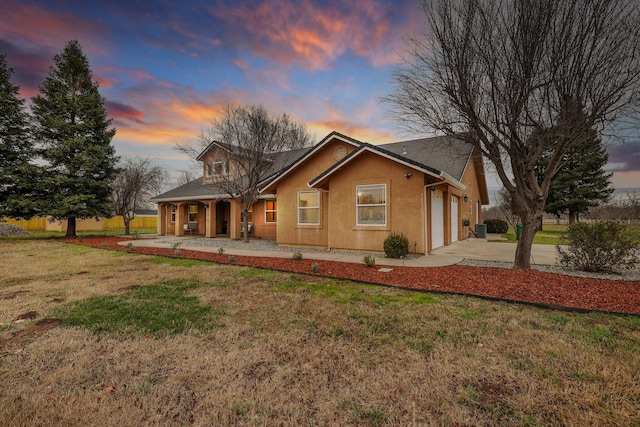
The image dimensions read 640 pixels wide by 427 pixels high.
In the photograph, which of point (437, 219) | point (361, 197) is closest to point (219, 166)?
point (361, 197)

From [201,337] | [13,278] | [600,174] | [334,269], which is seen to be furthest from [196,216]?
[600,174]

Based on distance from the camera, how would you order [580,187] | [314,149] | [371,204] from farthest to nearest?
[580,187]
[314,149]
[371,204]

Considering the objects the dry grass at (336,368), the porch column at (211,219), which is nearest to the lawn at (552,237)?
the dry grass at (336,368)

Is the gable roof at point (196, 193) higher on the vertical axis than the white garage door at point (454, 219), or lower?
higher

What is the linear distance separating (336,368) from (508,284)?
17.0ft

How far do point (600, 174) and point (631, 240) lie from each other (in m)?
28.0

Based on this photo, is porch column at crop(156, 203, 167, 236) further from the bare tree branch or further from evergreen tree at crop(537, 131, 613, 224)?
evergreen tree at crop(537, 131, 613, 224)

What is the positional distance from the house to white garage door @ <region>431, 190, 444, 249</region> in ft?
0.14

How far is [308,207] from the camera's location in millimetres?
13812

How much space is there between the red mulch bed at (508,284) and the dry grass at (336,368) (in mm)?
587

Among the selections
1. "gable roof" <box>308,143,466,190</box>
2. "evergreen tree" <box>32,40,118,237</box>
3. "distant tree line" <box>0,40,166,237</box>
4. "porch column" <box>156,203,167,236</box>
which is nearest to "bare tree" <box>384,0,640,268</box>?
"gable roof" <box>308,143,466,190</box>

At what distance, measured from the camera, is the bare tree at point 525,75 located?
6.22 metres

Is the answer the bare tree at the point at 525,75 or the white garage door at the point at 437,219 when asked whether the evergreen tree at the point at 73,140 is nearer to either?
the bare tree at the point at 525,75

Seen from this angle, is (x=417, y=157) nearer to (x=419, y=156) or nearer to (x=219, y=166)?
(x=419, y=156)
